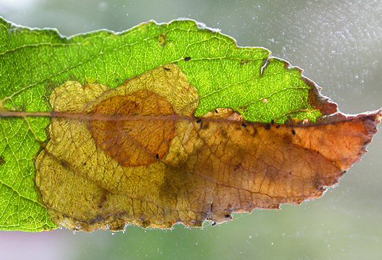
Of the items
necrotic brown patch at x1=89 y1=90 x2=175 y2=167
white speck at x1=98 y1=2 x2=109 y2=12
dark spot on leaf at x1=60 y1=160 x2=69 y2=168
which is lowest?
dark spot on leaf at x1=60 y1=160 x2=69 y2=168

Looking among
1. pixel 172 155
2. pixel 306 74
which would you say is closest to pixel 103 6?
pixel 306 74

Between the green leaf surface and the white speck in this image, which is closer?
the green leaf surface

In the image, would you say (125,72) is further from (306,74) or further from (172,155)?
(306,74)

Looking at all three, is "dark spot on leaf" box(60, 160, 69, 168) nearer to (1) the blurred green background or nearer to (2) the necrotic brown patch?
(2) the necrotic brown patch

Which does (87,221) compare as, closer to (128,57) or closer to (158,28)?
(128,57)

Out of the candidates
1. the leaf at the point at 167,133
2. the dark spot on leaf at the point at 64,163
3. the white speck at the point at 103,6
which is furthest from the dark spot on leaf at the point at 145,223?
the white speck at the point at 103,6

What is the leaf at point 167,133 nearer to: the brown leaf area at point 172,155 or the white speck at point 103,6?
the brown leaf area at point 172,155

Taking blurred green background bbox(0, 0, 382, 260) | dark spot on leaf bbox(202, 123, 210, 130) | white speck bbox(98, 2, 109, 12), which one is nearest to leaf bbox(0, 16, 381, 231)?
dark spot on leaf bbox(202, 123, 210, 130)
